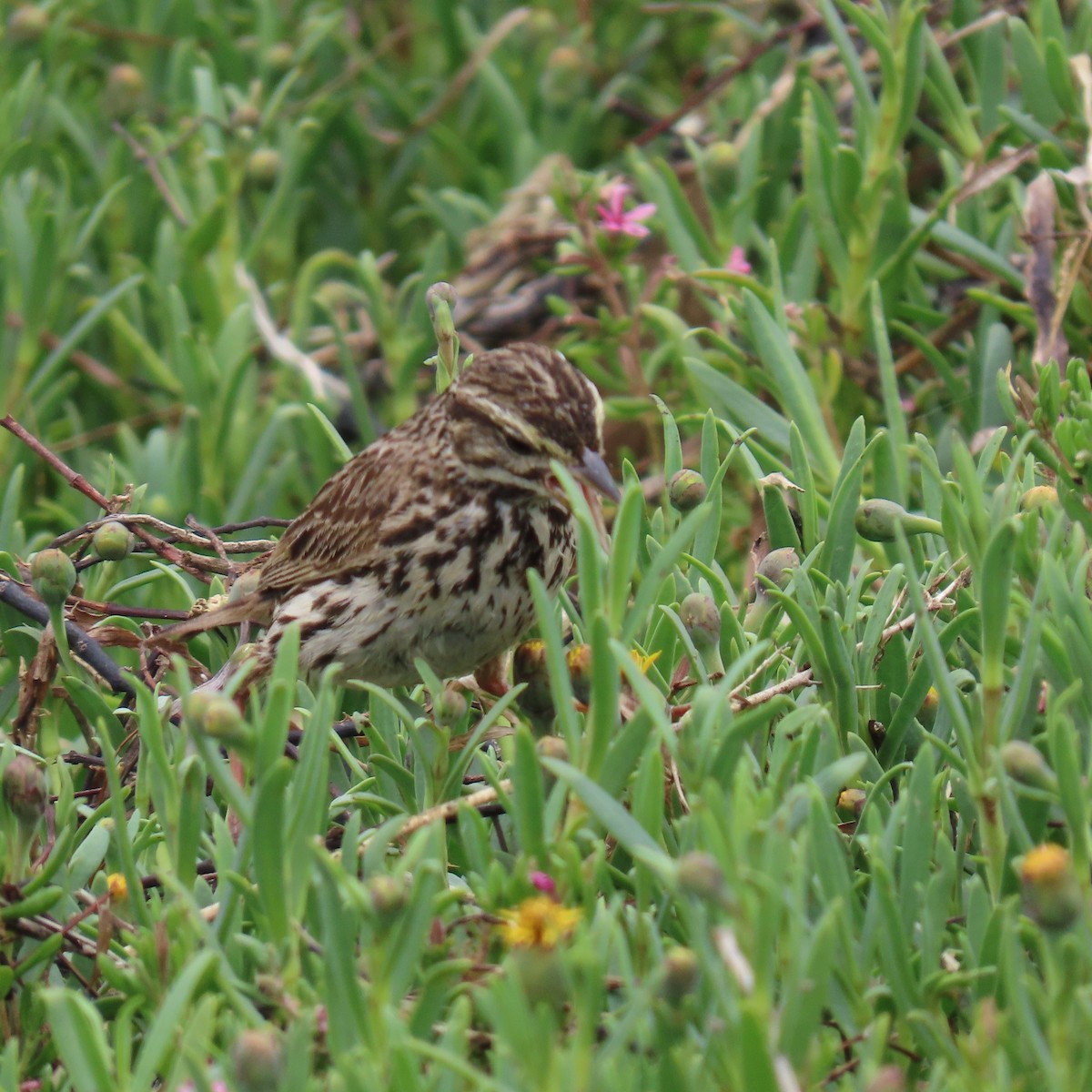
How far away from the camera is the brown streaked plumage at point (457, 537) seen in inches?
143

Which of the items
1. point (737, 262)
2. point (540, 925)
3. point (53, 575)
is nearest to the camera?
point (540, 925)

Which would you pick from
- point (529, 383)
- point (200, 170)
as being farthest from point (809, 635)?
point (200, 170)

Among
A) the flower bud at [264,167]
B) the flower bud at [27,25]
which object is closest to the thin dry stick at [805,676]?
the flower bud at [264,167]

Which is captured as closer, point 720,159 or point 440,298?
point 440,298

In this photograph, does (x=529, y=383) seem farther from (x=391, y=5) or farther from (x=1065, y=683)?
(x=391, y=5)

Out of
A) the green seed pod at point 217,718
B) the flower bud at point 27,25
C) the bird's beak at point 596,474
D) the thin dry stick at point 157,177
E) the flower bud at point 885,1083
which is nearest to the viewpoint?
the flower bud at point 885,1083

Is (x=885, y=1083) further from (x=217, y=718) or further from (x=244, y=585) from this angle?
(x=244, y=585)

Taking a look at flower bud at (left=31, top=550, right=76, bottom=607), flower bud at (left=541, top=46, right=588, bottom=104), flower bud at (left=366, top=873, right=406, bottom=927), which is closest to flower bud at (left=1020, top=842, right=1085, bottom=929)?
flower bud at (left=366, top=873, right=406, bottom=927)

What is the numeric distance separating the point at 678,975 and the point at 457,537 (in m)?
1.98

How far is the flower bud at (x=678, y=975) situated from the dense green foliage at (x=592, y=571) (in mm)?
11

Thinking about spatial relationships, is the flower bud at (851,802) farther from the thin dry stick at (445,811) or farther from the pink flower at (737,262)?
the pink flower at (737,262)

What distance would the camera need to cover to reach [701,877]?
1.81 m

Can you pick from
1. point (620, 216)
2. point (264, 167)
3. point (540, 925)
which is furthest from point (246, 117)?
point (540, 925)

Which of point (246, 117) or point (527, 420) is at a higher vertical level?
point (246, 117)
